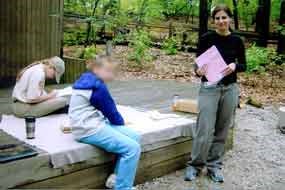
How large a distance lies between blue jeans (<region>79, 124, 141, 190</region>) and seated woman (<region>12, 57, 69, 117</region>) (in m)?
0.98

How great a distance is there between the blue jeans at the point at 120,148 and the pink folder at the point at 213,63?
Result: 978mm

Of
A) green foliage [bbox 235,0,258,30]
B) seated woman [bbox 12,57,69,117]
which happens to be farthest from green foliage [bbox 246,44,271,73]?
seated woman [bbox 12,57,69,117]

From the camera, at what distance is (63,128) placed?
3.47 metres

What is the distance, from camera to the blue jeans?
123 inches

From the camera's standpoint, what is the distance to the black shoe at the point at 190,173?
12.7ft

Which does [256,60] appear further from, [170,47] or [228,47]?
[228,47]

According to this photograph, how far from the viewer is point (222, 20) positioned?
3.53 m

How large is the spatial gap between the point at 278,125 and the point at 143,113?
2.62 metres

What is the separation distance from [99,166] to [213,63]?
1368 mm

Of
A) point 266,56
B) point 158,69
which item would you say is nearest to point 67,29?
point 158,69

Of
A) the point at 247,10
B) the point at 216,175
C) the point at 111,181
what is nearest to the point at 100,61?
the point at 111,181

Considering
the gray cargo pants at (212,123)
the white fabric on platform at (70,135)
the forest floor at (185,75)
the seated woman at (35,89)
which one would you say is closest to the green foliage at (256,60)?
the forest floor at (185,75)

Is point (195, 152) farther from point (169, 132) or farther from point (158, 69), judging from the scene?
point (158, 69)

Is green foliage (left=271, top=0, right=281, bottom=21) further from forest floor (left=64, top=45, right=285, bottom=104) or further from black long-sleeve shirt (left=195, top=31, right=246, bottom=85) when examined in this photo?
black long-sleeve shirt (left=195, top=31, right=246, bottom=85)
